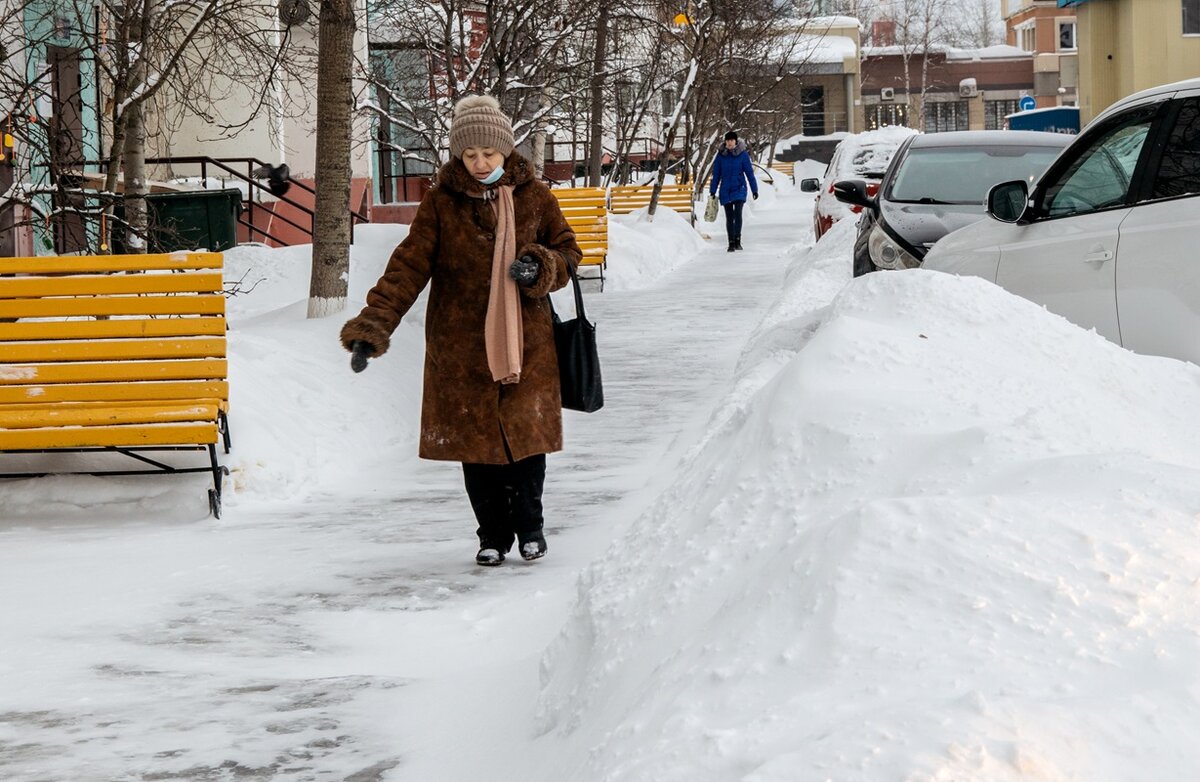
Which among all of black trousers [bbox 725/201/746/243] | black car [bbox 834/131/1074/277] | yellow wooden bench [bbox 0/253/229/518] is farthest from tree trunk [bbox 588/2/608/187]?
yellow wooden bench [bbox 0/253/229/518]

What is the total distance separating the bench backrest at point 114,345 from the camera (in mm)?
7398

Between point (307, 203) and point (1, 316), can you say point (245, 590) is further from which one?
point (307, 203)

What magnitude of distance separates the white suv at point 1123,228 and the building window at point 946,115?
3665 inches

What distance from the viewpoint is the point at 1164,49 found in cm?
4456

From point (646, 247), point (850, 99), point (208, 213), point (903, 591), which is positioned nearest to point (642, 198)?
point (646, 247)

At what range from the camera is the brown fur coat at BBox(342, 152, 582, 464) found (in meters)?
6.05

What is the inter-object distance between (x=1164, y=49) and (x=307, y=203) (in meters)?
26.9

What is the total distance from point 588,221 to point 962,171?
7843mm

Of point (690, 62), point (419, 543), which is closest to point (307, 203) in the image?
point (690, 62)

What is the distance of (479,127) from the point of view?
19.6ft

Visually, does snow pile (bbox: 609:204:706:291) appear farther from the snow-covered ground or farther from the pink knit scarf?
the pink knit scarf

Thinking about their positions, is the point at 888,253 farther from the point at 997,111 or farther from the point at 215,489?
the point at 997,111

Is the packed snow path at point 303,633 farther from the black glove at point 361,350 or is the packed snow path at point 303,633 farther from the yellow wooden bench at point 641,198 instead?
the yellow wooden bench at point 641,198

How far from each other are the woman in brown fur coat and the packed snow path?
1.71 feet
